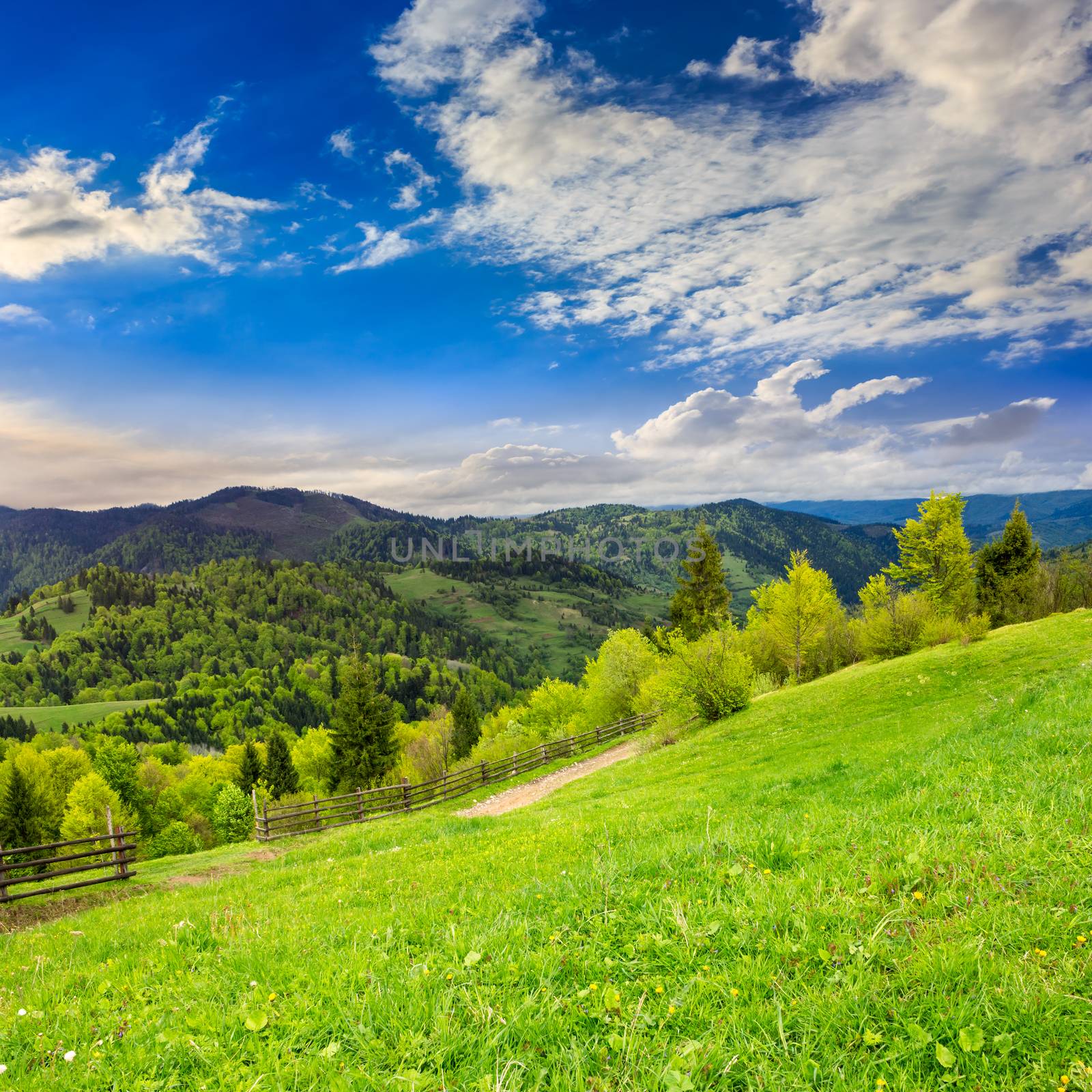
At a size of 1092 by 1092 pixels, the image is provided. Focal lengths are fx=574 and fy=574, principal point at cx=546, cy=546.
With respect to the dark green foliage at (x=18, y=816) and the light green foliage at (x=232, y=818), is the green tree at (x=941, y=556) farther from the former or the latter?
the dark green foliage at (x=18, y=816)

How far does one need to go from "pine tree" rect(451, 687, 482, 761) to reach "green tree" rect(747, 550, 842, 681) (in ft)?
168

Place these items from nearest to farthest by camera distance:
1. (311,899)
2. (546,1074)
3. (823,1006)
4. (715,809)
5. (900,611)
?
(546,1074) → (823,1006) → (311,899) → (715,809) → (900,611)

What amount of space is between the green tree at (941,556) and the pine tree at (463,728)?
63.0 metres

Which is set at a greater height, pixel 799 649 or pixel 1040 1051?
pixel 1040 1051

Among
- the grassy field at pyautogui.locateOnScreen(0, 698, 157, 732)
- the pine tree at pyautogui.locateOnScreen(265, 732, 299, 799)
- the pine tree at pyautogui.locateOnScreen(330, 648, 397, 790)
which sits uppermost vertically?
the pine tree at pyautogui.locateOnScreen(330, 648, 397, 790)

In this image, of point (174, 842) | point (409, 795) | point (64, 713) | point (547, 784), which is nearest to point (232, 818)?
point (174, 842)

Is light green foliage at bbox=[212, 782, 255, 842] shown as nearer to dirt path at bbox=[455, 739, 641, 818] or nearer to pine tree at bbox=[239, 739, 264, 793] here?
pine tree at bbox=[239, 739, 264, 793]

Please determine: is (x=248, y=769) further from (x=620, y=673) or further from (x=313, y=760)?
(x=620, y=673)

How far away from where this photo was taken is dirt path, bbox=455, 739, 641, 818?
29031mm

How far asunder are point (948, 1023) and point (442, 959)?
3.34m

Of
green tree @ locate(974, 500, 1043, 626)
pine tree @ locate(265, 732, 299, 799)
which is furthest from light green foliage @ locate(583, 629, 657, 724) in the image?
pine tree @ locate(265, 732, 299, 799)

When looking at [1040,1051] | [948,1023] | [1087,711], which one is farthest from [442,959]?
[1087,711]

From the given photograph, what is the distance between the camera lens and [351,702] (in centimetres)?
5438

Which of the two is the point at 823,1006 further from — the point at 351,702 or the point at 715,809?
the point at 351,702
